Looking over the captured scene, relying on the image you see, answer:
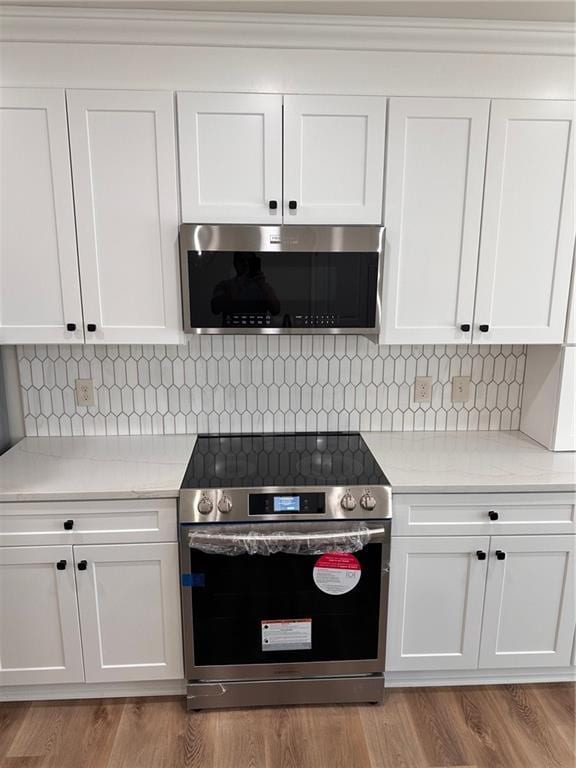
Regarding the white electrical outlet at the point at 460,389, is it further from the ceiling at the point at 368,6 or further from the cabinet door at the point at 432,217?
the ceiling at the point at 368,6

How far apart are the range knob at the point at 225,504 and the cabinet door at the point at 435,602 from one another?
0.61 m

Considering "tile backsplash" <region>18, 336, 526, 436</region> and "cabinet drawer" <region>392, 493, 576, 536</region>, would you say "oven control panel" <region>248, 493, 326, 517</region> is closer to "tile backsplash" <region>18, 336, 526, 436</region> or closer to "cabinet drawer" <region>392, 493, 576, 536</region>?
"cabinet drawer" <region>392, 493, 576, 536</region>

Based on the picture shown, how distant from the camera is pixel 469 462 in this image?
2.02 m

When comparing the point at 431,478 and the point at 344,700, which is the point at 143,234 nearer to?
the point at 431,478

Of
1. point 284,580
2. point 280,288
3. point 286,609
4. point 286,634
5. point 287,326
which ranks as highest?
point 280,288

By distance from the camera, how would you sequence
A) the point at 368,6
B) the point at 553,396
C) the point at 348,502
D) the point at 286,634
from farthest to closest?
1. the point at 553,396
2. the point at 286,634
3. the point at 348,502
4. the point at 368,6

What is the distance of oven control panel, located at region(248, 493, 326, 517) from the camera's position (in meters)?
1.76

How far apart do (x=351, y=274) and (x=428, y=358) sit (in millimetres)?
667

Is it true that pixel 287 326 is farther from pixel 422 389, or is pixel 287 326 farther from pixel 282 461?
pixel 422 389

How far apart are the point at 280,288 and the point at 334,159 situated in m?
0.49

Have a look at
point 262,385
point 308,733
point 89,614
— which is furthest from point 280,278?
point 308,733

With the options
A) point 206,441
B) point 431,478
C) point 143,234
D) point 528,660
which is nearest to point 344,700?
point 528,660

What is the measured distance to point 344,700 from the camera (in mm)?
1938

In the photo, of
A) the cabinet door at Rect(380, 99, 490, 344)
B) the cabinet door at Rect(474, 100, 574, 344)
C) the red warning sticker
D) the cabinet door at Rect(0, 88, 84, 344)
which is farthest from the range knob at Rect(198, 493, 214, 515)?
the cabinet door at Rect(474, 100, 574, 344)
